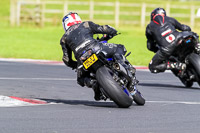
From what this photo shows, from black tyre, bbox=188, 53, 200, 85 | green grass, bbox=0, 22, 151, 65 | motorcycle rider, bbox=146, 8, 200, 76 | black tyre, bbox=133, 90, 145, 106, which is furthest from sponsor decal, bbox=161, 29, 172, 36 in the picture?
green grass, bbox=0, 22, 151, 65

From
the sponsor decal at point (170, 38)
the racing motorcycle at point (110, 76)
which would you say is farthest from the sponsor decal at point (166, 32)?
the racing motorcycle at point (110, 76)

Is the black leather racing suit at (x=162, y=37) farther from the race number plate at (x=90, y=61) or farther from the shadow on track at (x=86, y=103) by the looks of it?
the race number plate at (x=90, y=61)

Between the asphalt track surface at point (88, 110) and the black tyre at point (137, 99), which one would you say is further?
the black tyre at point (137, 99)

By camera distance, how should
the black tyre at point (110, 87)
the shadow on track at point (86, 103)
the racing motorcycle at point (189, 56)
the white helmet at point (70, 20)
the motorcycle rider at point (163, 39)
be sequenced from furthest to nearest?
the motorcycle rider at point (163, 39) → the racing motorcycle at point (189, 56) → the white helmet at point (70, 20) → the shadow on track at point (86, 103) → the black tyre at point (110, 87)

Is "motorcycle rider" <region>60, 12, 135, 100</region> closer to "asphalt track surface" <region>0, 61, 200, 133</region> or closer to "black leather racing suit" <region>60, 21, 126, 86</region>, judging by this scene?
"black leather racing suit" <region>60, 21, 126, 86</region>

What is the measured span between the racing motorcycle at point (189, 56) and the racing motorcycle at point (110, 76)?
11.8 feet

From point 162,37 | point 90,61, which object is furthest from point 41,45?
point 90,61

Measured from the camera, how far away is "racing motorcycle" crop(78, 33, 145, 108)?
30.0 feet

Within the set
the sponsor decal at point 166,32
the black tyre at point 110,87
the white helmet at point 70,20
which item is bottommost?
the black tyre at point 110,87

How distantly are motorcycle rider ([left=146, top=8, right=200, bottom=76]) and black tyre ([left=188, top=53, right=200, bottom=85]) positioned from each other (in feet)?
0.99

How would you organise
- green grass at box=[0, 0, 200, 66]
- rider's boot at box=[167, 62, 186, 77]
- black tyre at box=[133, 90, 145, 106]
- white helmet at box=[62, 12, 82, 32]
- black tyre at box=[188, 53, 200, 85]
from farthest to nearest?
green grass at box=[0, 0, 200, 66] < rider's boot at box=[167, 62, 186, 77] < black tyre at box=[188, 53, 200, 85] < white helmet at box=[62, 12, 82, 32] < black tyre at box=[133, 90, 145, 106]

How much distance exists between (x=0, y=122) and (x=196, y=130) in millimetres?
2561

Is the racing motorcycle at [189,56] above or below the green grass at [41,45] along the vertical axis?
above

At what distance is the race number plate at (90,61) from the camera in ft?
30.5
